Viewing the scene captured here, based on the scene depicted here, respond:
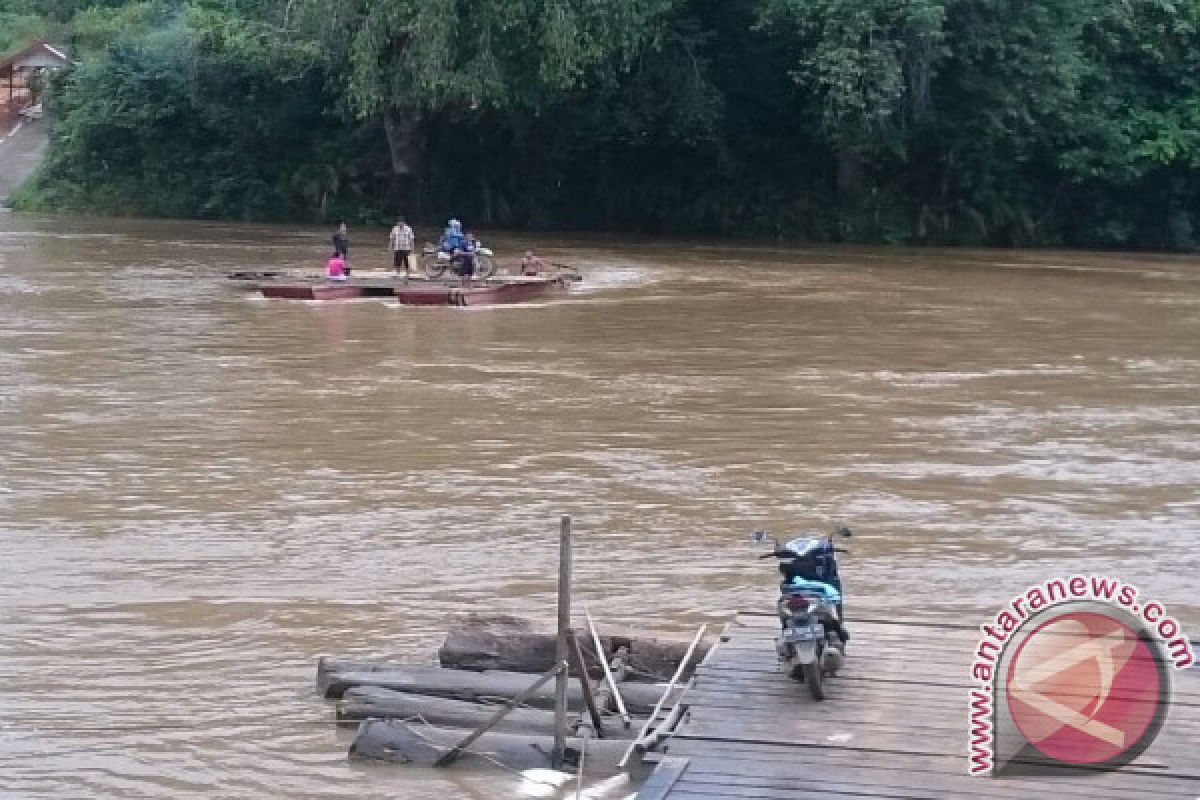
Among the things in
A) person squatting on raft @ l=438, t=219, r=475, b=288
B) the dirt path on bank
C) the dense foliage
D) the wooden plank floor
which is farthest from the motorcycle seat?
the dirt path on bank

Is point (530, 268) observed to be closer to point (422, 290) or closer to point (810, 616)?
point (422, 290)

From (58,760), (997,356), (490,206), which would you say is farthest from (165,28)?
(58,760)

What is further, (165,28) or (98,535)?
(165,28)

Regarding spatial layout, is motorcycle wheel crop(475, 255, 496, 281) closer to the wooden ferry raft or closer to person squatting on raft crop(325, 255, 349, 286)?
the wooden ferry raft

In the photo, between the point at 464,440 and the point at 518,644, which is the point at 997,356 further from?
the point at 518,644

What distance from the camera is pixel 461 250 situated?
1062 inches

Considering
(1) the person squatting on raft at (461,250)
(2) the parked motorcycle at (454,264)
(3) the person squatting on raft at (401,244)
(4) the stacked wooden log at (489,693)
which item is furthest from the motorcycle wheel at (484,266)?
(4) the stacked wooden log at (489,693)

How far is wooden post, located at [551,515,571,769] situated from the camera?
7.27 m

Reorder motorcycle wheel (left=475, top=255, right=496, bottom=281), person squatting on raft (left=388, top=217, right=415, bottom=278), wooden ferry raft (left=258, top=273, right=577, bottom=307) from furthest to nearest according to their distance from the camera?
motorcycle wheel (left=475, top=255, right=496, bottom=281) → person squatting on raft (left=388, top=217, right=415, bottom=278) → wooden ferry raft (left=258, top=273, right=577, bottom=307)

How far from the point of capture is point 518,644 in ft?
27.4

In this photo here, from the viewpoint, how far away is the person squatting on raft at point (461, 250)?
26.7 metres

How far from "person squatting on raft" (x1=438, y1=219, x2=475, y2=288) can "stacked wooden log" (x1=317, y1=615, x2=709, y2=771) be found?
17853 millimetres

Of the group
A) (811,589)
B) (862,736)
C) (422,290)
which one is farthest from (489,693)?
(422,290)

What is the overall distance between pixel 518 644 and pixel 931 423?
866 cm
